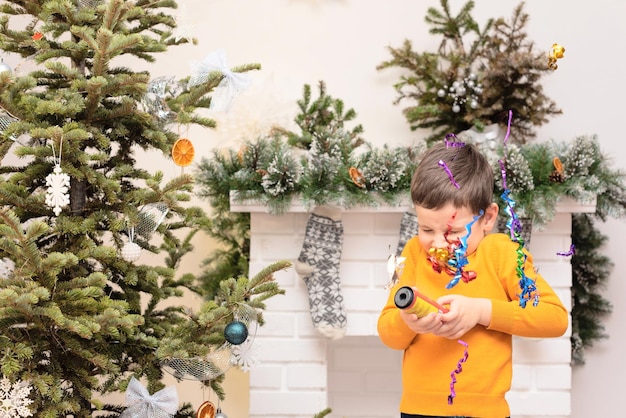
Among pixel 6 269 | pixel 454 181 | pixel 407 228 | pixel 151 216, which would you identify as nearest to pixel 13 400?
pixel 6 269

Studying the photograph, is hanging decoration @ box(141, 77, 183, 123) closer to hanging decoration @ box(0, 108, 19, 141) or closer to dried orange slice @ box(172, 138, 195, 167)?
dried orange slice @ box(172, 138, 195, 167)

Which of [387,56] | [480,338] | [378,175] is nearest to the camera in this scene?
[480,338]

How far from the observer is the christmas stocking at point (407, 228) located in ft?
7.84

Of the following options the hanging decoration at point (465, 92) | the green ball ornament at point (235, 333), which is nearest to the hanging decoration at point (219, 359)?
the green ball ornament at point (235, 333)

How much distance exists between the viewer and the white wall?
282 centimetres

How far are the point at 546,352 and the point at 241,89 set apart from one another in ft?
4.24

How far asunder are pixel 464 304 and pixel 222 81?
0.87 m

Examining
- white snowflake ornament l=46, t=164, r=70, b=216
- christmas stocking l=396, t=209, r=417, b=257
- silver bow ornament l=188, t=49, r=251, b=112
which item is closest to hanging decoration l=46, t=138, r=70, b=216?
white snowflake ornament l=46, t=164, r=70, b=216

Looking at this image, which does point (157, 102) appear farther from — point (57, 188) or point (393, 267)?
point (393, 267)

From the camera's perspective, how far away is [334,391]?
2947mm

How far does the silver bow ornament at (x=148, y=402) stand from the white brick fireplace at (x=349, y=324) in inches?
26.5

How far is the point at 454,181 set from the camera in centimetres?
149

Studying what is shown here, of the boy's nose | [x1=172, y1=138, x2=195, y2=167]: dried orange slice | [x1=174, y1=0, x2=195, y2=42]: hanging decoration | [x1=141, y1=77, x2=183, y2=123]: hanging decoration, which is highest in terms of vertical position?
[x1=174, y1=0, x2=195, y2=42]: hanging decoration

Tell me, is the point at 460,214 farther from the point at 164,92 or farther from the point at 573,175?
the point at 573,175
